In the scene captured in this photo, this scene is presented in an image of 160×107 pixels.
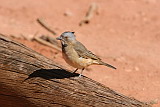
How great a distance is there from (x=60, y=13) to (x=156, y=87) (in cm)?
629

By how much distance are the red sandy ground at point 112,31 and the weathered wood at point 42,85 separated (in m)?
1.95

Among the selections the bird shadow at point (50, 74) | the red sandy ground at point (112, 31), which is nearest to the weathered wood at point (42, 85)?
the bird shadow at point (50, 74)

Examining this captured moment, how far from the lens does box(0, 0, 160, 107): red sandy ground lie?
29.3 ft

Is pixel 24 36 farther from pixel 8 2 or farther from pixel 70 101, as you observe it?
pixel 70 101

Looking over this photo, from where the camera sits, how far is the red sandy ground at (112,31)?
894 cm

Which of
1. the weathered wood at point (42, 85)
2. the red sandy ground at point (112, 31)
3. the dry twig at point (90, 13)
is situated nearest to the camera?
the weathered wood at point (42, 85)

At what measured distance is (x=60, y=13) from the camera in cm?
1377

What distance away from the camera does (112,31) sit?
12.6 metres

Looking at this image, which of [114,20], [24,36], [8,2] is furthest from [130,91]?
[8,2]

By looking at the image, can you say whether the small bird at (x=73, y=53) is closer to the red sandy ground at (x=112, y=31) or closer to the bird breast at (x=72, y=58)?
the bird breast at (x=72, y=58)

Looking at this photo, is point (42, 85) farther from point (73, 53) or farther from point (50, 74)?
point (73, 53)

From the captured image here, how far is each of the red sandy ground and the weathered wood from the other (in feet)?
6.41

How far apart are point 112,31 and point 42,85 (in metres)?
6.81

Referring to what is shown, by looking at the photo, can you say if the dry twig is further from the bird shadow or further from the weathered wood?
the bird shadow
